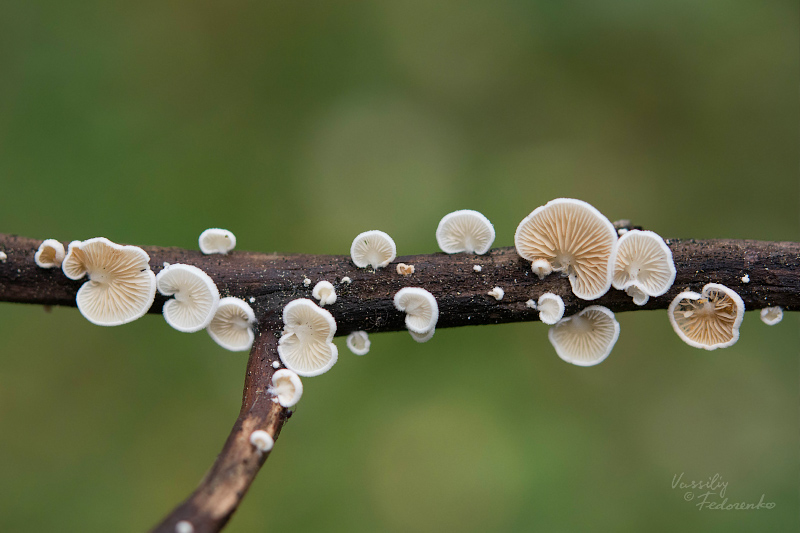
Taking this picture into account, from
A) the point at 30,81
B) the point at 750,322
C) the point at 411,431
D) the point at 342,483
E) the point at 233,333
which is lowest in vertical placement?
the point at 342,483

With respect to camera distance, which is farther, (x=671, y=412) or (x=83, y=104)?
(x=83, y=104)

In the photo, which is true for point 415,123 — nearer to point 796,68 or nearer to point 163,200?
point 163,200

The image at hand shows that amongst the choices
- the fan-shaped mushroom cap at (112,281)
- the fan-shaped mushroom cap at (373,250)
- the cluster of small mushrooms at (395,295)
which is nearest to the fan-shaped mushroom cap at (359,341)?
the cluster of small mushrooms at (395,295)

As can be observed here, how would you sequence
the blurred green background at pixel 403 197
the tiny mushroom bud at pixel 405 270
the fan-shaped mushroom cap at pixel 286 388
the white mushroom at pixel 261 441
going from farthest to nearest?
the blurred green background at pixel 403 197, the tiny mushroom bud at pixel 405 270, the fan-shaped mushroom cap at pixel 286 388, the white mushroom at pixel 261 441

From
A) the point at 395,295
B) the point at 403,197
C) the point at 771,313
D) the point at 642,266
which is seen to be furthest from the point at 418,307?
the point at 403,197

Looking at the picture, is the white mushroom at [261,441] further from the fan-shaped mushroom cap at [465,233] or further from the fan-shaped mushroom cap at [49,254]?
the fan-shaped mushroom cap at [49,254]

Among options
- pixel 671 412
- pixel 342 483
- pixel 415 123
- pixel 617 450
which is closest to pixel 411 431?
pixel 342 483

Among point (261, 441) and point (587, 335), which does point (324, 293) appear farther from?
point (587, 335)
